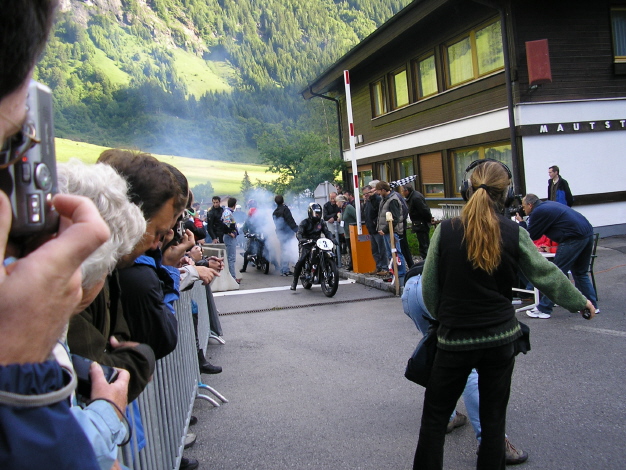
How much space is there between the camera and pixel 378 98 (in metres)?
20.3

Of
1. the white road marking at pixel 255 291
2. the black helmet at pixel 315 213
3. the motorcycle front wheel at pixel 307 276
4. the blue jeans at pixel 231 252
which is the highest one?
the black helmet at pixel 315 213

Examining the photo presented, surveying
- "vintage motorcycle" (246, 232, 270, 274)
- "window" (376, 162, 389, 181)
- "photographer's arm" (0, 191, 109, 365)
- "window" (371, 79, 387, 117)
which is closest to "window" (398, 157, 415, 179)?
"window" (376, 162, 389, 181)

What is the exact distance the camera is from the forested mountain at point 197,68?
41500 millimetres

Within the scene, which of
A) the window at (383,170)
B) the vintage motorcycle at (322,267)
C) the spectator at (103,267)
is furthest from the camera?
the window at (383,170)

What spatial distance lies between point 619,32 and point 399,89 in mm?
6822

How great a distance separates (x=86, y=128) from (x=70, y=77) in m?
15.2

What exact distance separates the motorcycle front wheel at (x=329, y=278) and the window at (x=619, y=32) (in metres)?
9.42

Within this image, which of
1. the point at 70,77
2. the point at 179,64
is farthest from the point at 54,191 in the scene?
the point at 179,64

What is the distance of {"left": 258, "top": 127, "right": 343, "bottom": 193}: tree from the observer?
76.9 feet

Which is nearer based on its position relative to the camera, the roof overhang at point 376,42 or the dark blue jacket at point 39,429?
the dark blue jacket at point 39,429

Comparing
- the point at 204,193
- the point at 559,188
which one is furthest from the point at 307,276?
the point at 204,193

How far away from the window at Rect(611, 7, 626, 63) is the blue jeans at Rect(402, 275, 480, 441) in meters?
13.1

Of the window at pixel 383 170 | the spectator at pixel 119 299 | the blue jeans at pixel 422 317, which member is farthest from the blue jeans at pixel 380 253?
the window at pixel 383 170

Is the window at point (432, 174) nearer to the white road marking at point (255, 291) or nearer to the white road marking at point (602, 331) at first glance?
the white road marking at point (255, 291)
